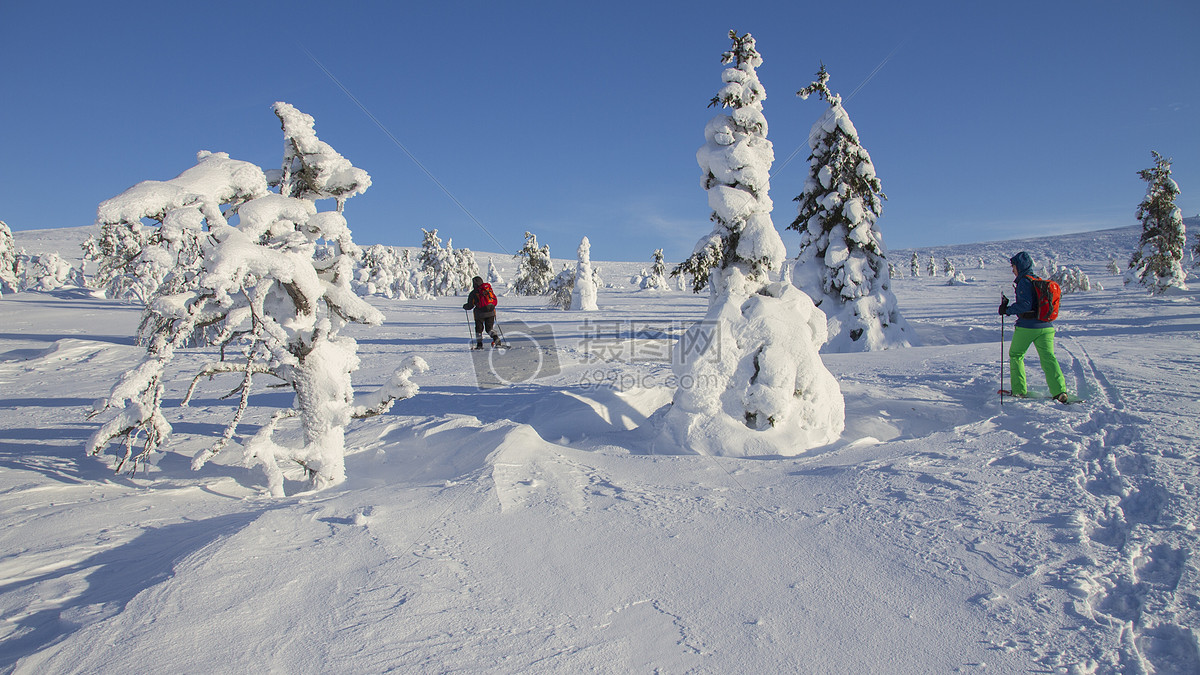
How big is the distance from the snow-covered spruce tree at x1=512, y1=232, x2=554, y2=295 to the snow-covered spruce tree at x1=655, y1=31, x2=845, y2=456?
154 ft

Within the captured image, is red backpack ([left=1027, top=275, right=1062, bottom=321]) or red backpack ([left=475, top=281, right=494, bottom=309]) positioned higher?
red backpack ([left=475, top=281, right=494, bottom=309])

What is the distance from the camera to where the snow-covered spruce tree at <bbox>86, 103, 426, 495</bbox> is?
14.0 feet

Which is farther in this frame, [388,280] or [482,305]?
[388,280]

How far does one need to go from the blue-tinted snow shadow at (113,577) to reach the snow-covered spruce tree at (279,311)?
0.65 m

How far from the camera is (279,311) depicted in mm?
5062

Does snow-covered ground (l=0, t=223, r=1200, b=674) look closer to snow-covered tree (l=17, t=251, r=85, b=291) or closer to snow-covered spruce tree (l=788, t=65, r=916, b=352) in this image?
snow-covered spruce tree (l=788, t=65, r=916, b=352)

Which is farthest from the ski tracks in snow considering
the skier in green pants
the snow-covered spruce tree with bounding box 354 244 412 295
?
the snow-covered spruce tree with bounding box 354 244 412 295

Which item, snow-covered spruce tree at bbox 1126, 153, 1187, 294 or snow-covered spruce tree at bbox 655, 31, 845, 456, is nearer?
snow-covered spruce tree at bbox 655, 31, 845, 456

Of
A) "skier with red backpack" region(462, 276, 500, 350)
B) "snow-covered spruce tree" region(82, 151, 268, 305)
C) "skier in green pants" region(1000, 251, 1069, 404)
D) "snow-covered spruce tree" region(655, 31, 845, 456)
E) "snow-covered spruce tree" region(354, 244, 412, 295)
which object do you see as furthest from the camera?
"snow-covered spruce tree" region(354, 244, 412, 295)

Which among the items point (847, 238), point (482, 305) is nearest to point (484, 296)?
point (482, 305)

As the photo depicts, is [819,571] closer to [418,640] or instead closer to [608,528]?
[608,528]

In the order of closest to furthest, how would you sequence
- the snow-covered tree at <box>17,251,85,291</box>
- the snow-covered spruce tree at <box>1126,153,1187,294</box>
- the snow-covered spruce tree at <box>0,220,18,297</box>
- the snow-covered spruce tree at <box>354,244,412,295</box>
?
the snow-covered spruce tree at <box>1126,153,1187,294</box>
the snow-covered spruce tree at <box>0,220,18,297</box>
the snow-covered tree at <box>17,251,85,291</box>
the snow-covered spruce tree at <box>354,244,412,295</box>

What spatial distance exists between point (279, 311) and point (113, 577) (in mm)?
2597

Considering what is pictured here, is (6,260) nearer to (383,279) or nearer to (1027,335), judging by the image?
(383,279)
